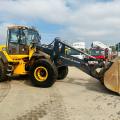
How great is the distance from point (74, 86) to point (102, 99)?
2.54m

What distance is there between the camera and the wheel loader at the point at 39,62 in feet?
38.0

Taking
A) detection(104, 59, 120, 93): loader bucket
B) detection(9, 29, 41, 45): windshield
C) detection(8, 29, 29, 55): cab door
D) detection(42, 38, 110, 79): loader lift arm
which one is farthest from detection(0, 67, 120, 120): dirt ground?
detection(9, 29, 41, 45): windshield

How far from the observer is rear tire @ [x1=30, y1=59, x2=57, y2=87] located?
12.0m

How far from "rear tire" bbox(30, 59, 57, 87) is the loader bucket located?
2065 millimetres

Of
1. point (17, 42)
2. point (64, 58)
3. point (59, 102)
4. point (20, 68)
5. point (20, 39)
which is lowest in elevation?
point (59, 102)

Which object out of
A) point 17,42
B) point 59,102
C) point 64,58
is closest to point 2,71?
point 17,42

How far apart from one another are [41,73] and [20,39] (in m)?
2.19

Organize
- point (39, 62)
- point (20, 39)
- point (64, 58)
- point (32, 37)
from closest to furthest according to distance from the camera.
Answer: point (39, 62)
point (64, 58)
point (20, 39)
point (32, 37)

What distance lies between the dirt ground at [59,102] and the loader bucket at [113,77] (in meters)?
0.24

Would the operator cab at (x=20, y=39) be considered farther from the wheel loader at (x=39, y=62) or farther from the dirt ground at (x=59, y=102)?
the dirt ground at (x=59, y=102)

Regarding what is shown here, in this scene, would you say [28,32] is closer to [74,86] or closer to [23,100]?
[74,86]

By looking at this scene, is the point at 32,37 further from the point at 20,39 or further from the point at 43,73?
the point at 43,73

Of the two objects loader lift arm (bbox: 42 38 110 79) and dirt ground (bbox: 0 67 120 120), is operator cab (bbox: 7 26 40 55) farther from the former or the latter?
dirt ground (bbox: 0 67 120 120)

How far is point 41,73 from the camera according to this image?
1230cm
